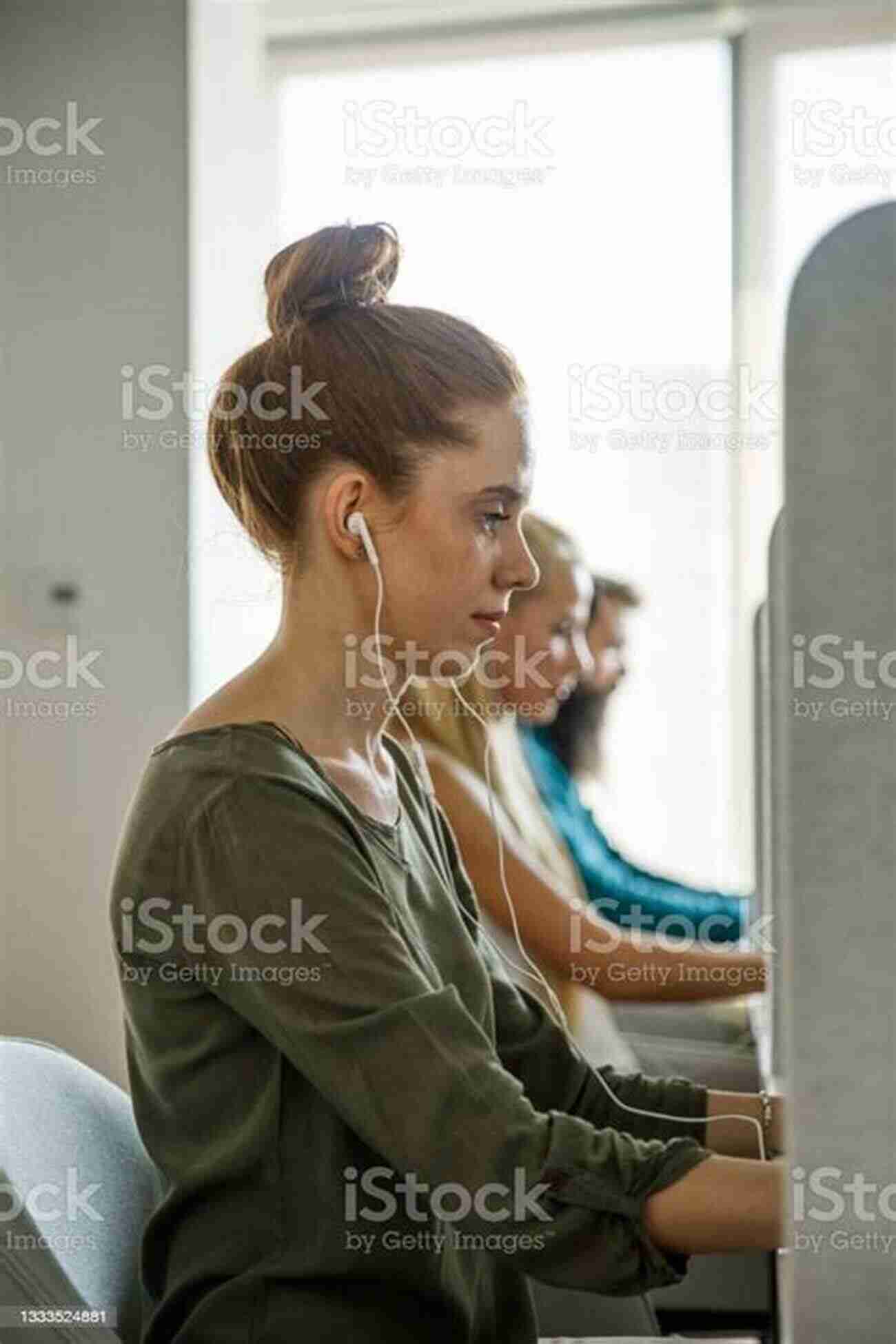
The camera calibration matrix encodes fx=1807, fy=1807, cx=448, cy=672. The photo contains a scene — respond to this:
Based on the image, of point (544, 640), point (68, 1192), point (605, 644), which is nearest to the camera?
point (68, 1192)

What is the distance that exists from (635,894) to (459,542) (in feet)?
4.76

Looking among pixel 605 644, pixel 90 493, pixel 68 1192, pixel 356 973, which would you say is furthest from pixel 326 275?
pixel 90 493

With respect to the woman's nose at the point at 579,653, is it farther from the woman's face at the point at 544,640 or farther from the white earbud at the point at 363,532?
the white earbud at the point at 363,532

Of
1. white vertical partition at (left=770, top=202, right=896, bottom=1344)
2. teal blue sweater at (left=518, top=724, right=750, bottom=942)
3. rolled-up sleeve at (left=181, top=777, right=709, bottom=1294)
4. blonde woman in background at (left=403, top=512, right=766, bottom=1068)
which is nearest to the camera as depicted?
white vertical partition at (left=770, top=202, right=896, bottom=1344)

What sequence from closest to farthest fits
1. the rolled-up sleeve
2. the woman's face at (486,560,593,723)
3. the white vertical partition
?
1. the white vertical partition
2. the rolled-up sleeve
3. the woman's face at (486,560,593,723)

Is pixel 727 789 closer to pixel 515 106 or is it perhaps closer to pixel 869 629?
pixel 515 106

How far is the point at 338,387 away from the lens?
109cm

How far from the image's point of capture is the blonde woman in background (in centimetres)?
185

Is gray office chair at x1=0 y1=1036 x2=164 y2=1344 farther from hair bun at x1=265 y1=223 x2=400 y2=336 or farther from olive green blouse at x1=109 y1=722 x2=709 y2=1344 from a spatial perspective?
hair bun at x1=265 y1=223 x2=400 y2=336

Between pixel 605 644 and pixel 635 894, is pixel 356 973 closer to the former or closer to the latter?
pixel 635 894

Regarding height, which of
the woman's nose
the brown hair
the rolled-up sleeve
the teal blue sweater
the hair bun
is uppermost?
the hair bun

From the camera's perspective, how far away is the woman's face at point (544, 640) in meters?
2.02

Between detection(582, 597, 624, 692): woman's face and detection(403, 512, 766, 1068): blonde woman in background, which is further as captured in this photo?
detection(582, 597, 624, 692): woman's face

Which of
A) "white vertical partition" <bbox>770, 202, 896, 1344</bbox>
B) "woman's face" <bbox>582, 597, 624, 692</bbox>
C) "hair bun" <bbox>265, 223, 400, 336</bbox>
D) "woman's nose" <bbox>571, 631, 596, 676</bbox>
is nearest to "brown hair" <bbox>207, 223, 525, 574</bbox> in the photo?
"hair bun" <bbox>265, 223, 400, 336</bbox>
